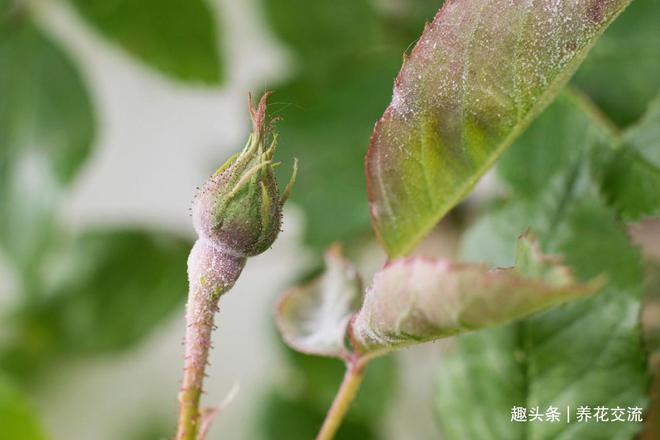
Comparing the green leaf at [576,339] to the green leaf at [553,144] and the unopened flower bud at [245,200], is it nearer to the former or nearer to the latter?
the green leaf at [553,144]

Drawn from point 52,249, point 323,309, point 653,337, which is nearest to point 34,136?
point 52,249

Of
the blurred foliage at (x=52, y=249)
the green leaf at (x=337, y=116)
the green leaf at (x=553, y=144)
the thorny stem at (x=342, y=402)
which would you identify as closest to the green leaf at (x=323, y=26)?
the green leaf at (x=337, y=116)

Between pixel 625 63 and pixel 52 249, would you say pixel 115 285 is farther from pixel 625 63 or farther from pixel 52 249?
pixel 625 63

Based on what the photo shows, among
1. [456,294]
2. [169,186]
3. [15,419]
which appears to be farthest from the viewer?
[169,186]

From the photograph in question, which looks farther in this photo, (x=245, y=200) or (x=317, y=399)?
(x=317, y=399)

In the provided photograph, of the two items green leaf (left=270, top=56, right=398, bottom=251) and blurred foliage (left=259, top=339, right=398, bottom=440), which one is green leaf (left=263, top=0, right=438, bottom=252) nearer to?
green leaf (left=270, top=56, right=398, bottom=251)

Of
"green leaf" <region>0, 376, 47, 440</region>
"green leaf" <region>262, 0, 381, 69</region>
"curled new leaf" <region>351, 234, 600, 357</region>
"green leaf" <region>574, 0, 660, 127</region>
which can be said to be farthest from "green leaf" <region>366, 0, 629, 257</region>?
"green leaf" <region>262, 0, 381, 69</region>

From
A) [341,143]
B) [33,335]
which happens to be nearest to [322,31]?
[341,143]

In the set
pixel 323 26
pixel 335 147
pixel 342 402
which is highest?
pixel 323 26
